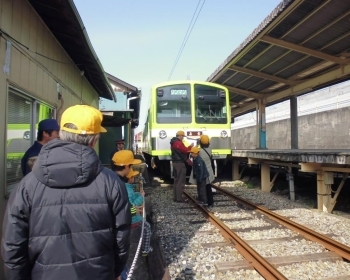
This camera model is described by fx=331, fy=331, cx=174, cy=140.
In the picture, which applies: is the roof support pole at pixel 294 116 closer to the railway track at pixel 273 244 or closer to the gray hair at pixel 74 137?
the railway track at pixel 273 244

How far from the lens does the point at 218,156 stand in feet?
31.4

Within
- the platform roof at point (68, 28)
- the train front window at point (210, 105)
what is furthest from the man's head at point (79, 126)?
the train front window at point (210, 105)

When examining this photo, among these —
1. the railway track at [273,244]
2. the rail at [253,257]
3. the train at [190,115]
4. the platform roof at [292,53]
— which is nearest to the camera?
the rail at [253,257]

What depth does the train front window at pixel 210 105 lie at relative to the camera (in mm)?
9797

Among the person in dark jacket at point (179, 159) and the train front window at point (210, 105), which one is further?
the train front window at point (210, 105)

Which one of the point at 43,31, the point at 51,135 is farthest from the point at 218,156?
the point at 51,135

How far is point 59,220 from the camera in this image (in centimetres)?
155

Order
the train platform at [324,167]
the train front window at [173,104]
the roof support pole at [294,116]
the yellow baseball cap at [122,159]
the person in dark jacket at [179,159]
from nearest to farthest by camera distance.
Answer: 1. the yellow baseball cap at [122,159]
2. the train platform at [324,167]
3. the person in dark jacket at [179,159]
4. the train front window at [173,104]
5. the roof support pole at [294,116]

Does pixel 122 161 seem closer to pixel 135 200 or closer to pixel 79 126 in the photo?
pixel 135 200

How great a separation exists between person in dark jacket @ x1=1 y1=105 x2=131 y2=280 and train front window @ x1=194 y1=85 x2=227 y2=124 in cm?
816

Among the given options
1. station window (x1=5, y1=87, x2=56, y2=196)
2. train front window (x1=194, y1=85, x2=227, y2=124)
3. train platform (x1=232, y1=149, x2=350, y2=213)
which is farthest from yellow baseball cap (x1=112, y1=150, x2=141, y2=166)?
train front window (x1=194, y1=85, x2=227, y2=124)

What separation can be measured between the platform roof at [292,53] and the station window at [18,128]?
16.8ft

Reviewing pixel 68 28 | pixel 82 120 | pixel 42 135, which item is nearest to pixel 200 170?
pixel 68 28

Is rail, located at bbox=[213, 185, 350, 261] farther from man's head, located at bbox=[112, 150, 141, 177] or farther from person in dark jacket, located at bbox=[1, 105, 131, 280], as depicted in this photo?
person in dark jacket, located at bbox=[1, 105, 131, 280]
